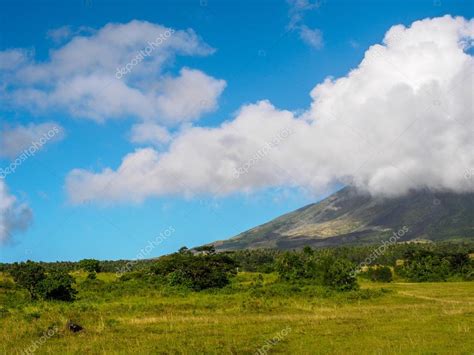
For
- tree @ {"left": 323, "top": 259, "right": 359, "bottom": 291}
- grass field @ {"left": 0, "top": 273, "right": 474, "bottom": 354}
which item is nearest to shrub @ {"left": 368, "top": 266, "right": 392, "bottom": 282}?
tree @ {"left": 323, "top": 259, "right": 359, "bottom": 291}

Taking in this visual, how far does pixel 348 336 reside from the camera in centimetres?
2361

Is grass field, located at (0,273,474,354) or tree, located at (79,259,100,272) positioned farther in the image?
tree, located at (79,259,100,272)

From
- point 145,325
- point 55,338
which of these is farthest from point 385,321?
point 55,338

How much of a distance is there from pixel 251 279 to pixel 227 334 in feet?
151

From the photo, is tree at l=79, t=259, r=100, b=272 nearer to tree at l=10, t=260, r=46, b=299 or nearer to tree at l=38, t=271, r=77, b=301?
tree at l=10, t=260, r=46, b=299

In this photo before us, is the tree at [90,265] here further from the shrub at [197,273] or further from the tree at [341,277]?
the tree at [341,277]
